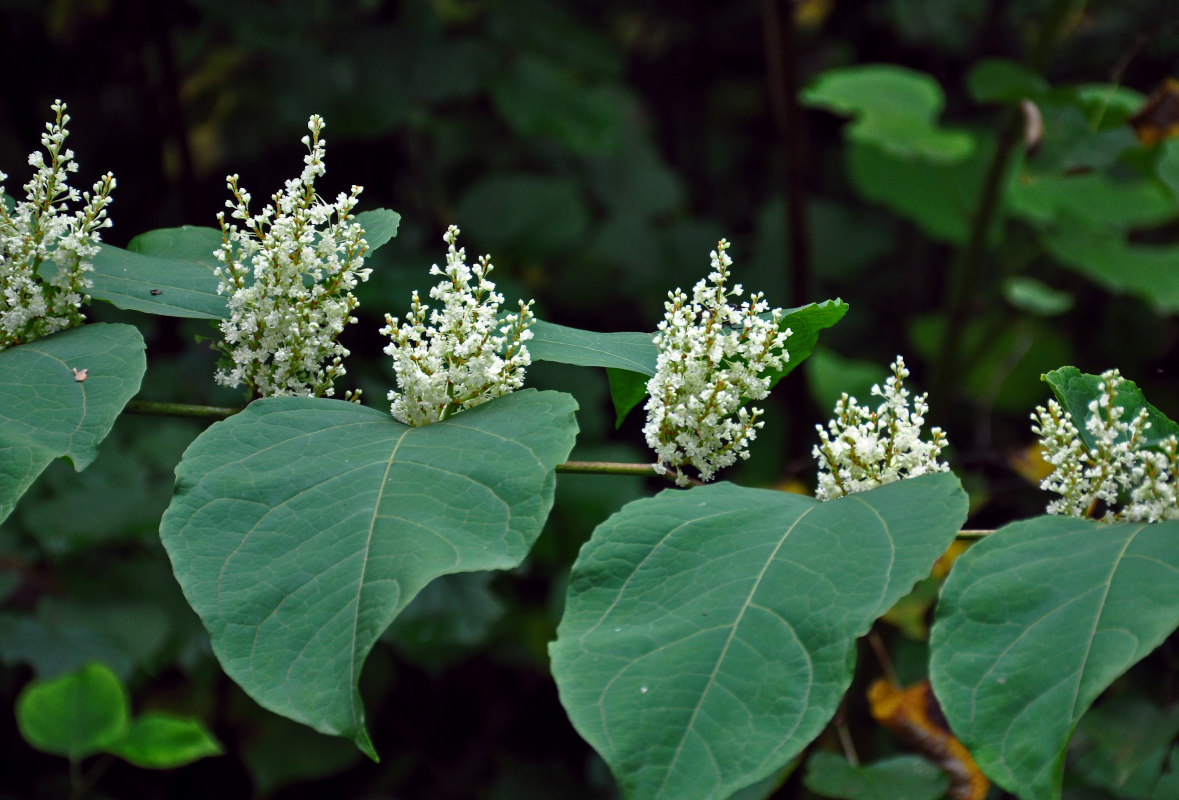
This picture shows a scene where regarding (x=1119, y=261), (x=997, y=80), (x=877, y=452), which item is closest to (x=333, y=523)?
(x=877, y=452)

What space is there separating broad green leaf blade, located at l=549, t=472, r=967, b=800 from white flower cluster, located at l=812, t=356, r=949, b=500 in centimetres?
7

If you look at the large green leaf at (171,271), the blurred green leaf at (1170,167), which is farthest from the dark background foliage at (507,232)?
the large green leaf at (171,271)

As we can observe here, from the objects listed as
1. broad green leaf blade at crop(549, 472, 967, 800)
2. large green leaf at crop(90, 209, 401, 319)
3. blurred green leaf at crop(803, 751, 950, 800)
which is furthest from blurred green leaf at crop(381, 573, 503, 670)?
broad green leaf blade at crop(549, 472, 967, 800)

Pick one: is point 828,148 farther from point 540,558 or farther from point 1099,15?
point 540,558

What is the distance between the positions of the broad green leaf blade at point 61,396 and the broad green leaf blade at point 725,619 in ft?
1.39

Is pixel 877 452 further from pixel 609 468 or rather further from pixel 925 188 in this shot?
pixel 925 188

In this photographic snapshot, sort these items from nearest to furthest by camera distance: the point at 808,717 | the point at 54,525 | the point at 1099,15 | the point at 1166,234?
the point at 808,717, the point at 54,525, the point at 1099,15, the point at 1166,234

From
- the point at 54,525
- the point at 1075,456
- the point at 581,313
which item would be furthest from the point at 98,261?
the point at 581,313

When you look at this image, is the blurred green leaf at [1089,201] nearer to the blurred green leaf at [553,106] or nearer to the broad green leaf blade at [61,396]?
the blurred green leaf at [553,106]

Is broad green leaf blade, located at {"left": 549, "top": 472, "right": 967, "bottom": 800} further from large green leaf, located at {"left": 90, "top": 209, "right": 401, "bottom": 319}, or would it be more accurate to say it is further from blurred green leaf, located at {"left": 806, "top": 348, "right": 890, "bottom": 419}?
blurred green leaf, located at {"left": 806, "top": 348, "right": 890, "bottom": 419}

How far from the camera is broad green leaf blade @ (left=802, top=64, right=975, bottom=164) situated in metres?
2.75

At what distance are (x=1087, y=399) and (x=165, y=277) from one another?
0.92 meters

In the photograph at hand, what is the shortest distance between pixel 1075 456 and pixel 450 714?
264 cm

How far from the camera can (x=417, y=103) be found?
316 cm
